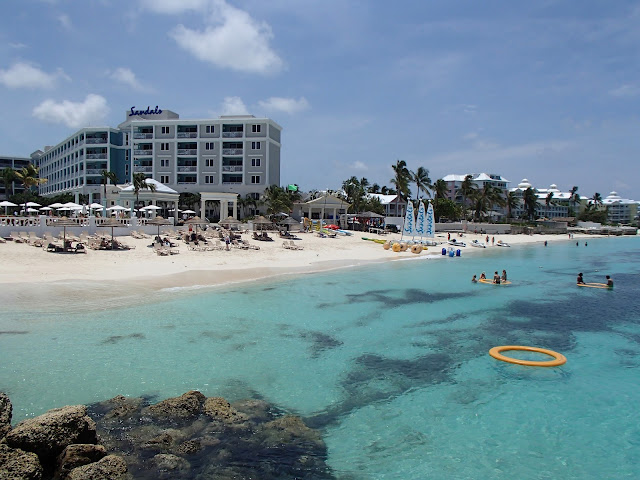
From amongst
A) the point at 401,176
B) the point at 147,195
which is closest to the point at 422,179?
the point at 401,176

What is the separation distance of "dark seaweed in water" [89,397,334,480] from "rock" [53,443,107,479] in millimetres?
626

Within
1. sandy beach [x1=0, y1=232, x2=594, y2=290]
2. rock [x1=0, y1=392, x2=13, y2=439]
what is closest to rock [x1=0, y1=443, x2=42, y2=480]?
rock [x1=0, y1=392, x2=13, y2=439]

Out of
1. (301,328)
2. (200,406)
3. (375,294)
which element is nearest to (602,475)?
(200,406)

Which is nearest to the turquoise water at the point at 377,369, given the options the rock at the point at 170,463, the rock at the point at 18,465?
the rock at the point at 170,463

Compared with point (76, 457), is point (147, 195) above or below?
above

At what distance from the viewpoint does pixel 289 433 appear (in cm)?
933

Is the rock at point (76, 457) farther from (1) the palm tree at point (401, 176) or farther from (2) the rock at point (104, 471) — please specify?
(1) the palm tree at point (401, 176)

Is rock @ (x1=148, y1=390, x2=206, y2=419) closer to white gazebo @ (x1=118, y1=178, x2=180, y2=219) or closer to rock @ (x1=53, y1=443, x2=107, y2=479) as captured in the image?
rock @ (x1=53, y1=443, x2=107, y2=479)

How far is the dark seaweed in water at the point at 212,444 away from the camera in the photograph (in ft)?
26.0

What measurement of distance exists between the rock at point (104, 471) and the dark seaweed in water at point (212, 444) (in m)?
0.40

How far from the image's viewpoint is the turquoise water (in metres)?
9.29

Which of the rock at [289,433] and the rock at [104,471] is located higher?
the rock at [104,471]

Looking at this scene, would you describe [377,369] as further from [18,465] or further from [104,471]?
[18,465]

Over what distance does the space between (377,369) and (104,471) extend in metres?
7.80
